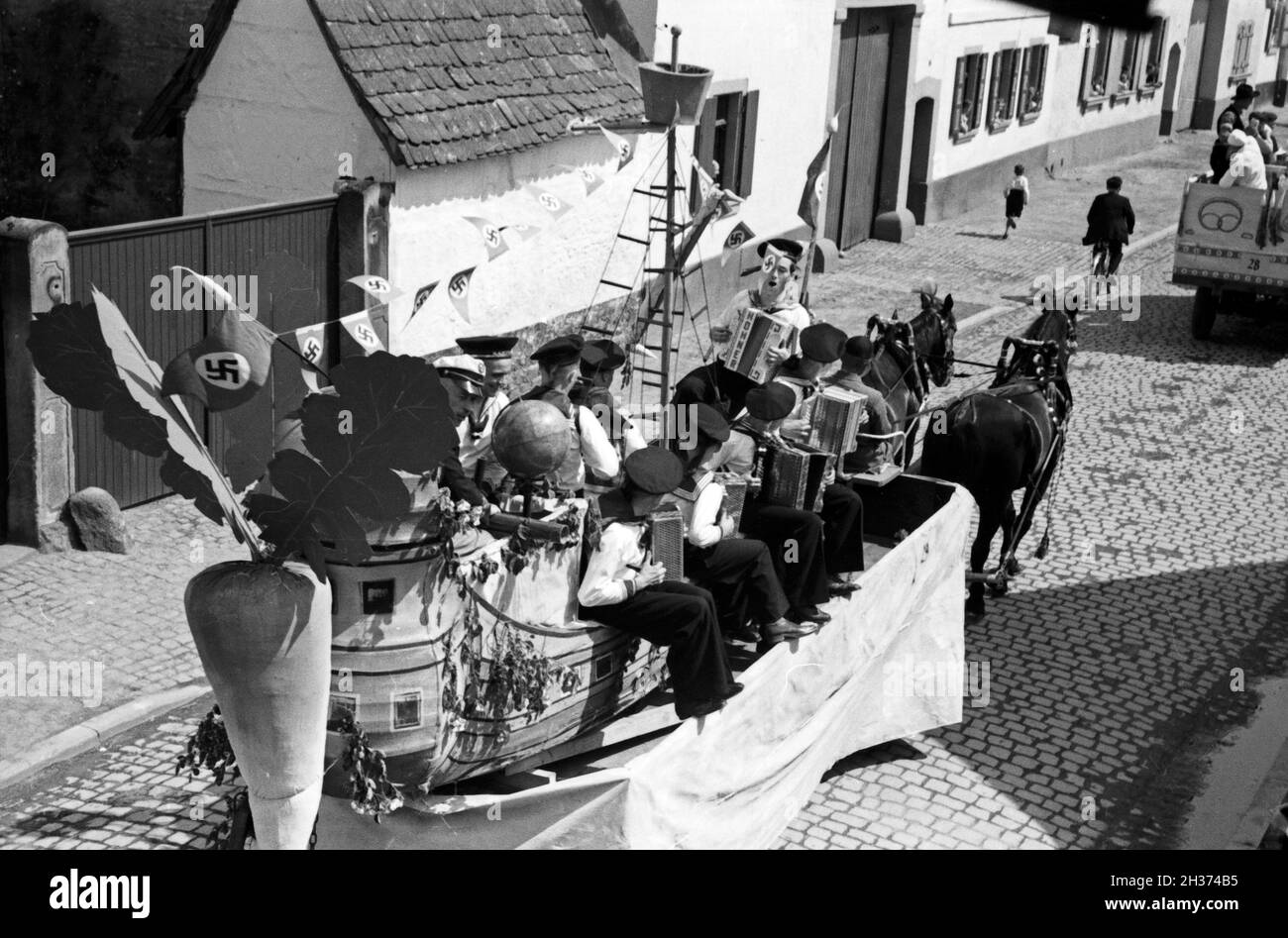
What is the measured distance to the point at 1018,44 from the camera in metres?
26.3

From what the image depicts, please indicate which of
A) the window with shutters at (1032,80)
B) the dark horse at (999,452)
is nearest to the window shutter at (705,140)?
the dark horse at (999,452)

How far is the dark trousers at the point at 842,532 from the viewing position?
26.0ft

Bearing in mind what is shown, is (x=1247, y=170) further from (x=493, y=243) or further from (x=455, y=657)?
(x=455, y=657)

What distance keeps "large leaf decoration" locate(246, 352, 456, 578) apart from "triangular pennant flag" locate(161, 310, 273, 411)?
0.78 feet

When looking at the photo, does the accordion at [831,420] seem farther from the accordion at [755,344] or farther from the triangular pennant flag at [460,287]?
the triangular pennant flag at [460,287]

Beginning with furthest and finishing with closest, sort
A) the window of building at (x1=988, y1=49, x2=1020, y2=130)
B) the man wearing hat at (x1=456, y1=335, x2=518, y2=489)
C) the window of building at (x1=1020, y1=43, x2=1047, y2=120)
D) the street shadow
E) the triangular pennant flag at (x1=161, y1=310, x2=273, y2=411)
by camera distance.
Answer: the window of building at (x1=1020, y1=43, x2=1047, y2=120) < the window of building at (x1=988, y1=49, x2=1020, y2=130) < the street shadow < the man wearing hat at (x1=456, y1=335, x2=518, y2=489) < the triangular pennant flag at (x1=161, y1=310, x2=273, y2=411)

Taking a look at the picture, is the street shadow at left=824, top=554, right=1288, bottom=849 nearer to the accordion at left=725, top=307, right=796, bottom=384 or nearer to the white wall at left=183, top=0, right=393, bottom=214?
the accordion at left=725, top=307, right=796, bottom=384

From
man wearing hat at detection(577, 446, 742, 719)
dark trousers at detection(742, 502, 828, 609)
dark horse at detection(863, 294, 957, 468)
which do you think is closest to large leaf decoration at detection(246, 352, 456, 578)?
man wearing hat at detection(577, 446, 742, 719)

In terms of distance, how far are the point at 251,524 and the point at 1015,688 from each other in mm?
5949

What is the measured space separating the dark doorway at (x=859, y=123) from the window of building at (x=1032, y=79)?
5.55 metres

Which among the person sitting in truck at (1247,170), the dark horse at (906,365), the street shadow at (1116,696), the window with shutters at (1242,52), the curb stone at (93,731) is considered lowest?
the street shadow at (1116,696)

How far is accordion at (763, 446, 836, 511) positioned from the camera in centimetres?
767

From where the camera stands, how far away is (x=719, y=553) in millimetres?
7078
